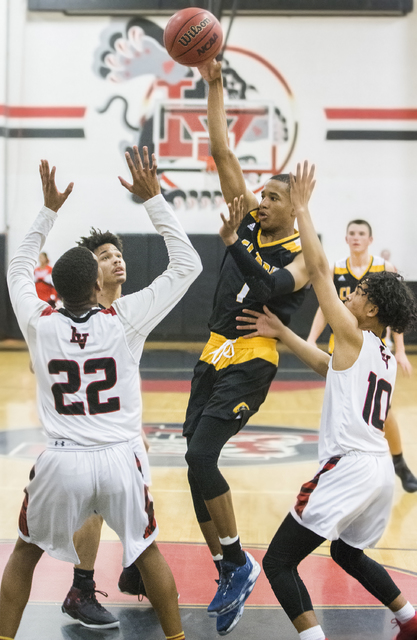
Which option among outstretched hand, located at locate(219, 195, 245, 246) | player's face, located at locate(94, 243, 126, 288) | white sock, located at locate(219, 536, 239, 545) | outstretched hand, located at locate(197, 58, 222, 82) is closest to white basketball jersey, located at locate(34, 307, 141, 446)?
outstretched hand, located at locate(219, 195, 245, 246)

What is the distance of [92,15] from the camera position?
1334 centimetres

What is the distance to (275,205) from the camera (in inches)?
139

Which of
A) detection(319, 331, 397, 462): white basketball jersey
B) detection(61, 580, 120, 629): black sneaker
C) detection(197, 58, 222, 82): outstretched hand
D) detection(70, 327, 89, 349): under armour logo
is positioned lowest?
detection(61, 580, 120, 629): black sneaker

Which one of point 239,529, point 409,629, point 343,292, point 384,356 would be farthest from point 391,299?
point 343,292

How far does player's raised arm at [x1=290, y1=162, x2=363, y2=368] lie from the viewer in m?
2.80

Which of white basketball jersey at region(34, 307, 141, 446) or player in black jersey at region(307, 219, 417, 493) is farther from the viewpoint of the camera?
player in black jersey at region(307, 219, 417, 493)

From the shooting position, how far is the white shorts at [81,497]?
8.48ft

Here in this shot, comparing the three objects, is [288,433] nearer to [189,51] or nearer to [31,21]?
[189,51]

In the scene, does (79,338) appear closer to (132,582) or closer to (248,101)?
(132,582)

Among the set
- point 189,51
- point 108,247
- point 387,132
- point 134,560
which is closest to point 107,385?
point 134,560

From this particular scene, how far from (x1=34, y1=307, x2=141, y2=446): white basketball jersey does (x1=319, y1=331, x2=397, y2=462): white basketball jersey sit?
2.53 ft

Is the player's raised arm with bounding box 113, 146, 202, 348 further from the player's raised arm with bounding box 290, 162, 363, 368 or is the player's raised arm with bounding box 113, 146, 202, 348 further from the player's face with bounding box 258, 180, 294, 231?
the player's face with bounding box 258, 180, 294, 231

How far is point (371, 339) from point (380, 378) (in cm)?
15

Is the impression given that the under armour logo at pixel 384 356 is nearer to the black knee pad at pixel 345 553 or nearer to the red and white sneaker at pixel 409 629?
the black knee pad at pixel 345 553
